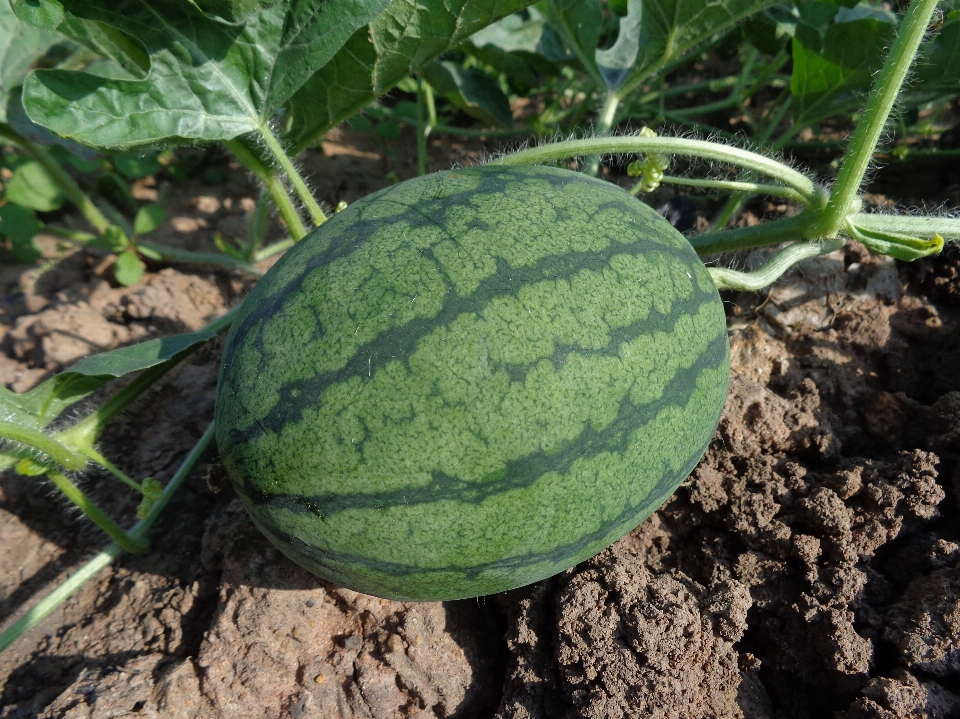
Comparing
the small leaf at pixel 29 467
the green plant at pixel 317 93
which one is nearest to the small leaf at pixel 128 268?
the green plant at pixel 317 93

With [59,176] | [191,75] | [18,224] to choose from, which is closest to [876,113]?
[191,75]

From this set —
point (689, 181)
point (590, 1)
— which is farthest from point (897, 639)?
point (590, 1)

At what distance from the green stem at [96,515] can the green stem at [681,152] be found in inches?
54.0

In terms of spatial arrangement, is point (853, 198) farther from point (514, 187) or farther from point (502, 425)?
point (502, 425)

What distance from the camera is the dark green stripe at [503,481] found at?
1.25 metres

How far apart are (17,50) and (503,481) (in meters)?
2.25

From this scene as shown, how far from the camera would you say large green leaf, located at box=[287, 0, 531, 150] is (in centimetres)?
174

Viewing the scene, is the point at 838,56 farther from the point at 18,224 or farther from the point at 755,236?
the point at 18,224

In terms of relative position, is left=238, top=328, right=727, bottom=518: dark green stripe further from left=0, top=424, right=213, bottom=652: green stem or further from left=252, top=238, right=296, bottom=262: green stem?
left=252, top=238, right=296, bottom=262: green stem

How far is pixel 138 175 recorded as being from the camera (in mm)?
2977

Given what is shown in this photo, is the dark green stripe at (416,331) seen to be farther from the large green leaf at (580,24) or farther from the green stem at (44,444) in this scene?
the large green leaf at (580,24)

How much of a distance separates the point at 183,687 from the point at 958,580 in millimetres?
1800

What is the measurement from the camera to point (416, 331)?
1.26 meters

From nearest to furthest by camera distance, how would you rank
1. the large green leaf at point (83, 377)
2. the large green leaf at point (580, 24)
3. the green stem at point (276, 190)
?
the large green leaf at point (83, 377)
the green stem at point (276, 190)
the large green leaf at point (580, 24)
